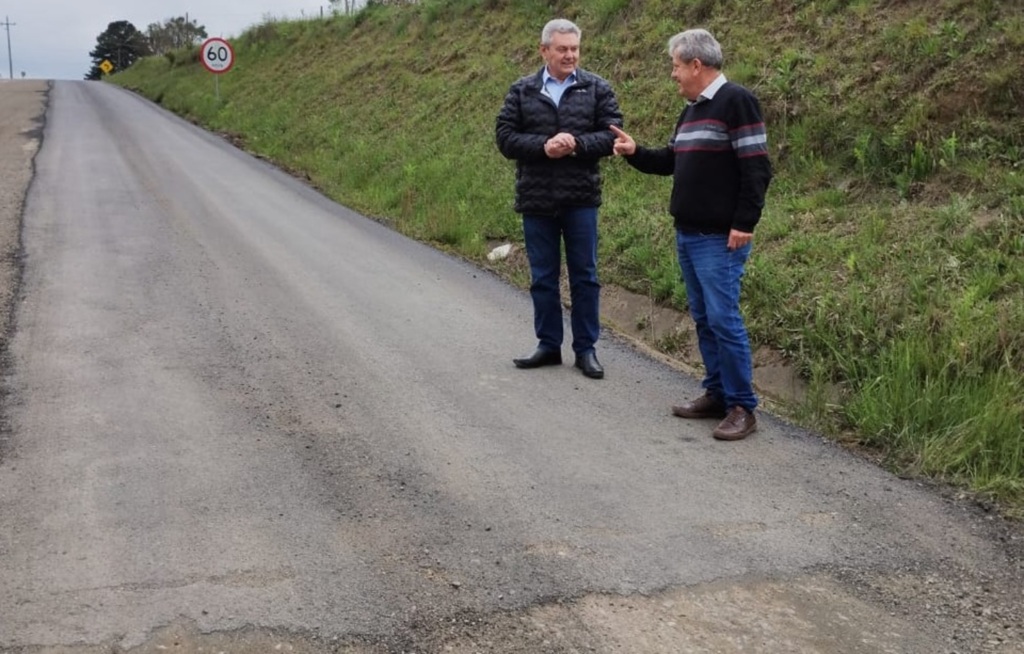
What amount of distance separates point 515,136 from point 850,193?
3548 millimetres

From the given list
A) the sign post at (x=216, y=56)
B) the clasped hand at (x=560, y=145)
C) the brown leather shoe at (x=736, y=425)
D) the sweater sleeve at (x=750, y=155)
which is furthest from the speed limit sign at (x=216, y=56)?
the brown leather shoe at (x=736, y=425)

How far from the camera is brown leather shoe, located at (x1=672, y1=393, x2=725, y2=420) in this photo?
546 centimetres

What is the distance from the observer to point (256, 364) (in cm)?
621

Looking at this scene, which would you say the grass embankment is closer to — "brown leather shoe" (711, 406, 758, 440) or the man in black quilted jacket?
"brown leather shoe" (711, 406, 758, 440)

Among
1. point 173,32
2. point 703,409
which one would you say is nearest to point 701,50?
point 703,409

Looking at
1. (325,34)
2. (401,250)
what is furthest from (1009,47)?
(325,34)

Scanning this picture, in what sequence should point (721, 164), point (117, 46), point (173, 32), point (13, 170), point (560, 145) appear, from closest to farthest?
point (721, 164), point (560, 145), point (13, 170), point (173, 32), point (117, 46)

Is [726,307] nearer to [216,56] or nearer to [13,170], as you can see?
[13,170]

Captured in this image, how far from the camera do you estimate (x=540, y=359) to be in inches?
251

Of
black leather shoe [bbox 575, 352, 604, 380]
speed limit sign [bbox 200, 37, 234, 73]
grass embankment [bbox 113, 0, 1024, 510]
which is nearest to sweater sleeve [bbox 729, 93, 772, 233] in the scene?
grass embankment [bbox 113, 0, 1024, 510]

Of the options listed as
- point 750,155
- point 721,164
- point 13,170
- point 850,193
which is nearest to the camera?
point 750,155

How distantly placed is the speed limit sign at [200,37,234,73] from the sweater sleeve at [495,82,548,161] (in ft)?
70.6

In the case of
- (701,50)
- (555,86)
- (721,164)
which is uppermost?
(701,50)

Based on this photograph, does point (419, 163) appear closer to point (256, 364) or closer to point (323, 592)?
point (256, 364)
